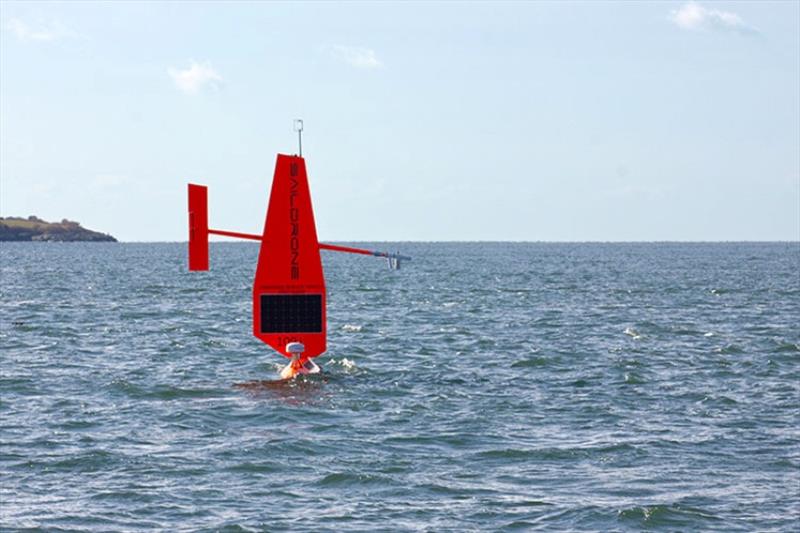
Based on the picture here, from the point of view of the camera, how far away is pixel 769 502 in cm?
1816

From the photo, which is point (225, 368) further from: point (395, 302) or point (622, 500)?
point (395, 302)

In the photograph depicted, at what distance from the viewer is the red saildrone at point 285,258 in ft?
101

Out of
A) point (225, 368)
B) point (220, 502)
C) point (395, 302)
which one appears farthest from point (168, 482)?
point (395, 302)

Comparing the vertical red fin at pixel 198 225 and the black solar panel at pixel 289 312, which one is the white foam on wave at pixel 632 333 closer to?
the black solar panel at pixel 289 312

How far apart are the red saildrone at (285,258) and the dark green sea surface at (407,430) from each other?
1.56 meters

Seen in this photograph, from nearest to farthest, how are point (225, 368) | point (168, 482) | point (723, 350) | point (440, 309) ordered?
point (168, 482)
point (225, 368)
point (723, 350)
point (440, 309)

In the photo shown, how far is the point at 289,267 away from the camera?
31016 millimetres

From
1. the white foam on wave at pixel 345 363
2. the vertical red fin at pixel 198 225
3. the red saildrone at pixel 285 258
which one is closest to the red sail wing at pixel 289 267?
the red saildrone at pixel 285 258

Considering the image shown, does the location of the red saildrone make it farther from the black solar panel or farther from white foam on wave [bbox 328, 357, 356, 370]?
white foam on wave [bbox 328, 357, 356, 370]

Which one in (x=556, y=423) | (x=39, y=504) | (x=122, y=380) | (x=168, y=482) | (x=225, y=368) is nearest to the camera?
(x=39, y=504)

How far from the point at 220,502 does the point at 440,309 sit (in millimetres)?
43845

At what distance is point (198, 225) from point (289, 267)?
2.42 m

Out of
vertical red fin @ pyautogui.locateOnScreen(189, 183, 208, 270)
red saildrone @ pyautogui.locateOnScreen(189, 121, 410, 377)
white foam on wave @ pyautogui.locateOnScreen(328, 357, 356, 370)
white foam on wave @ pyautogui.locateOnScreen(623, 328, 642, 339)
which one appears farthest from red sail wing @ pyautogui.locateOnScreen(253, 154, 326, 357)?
white foam on wave @ pyautogui.locateOnScreen(623, 328, 642, 339)

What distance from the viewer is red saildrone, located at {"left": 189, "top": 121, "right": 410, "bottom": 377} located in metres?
30.7
